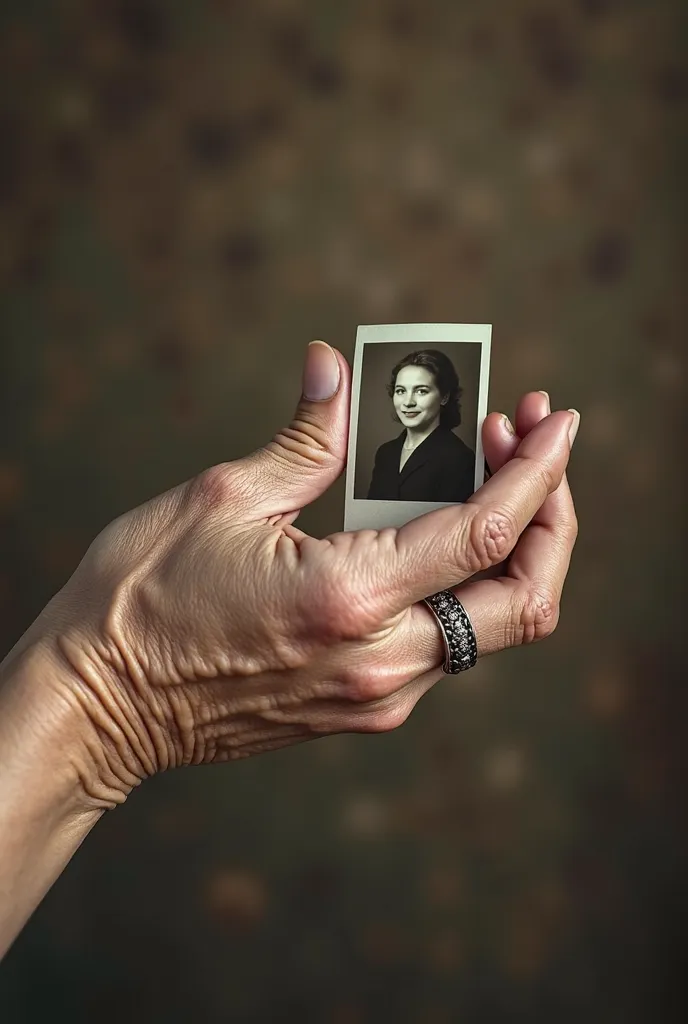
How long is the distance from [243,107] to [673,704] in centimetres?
130

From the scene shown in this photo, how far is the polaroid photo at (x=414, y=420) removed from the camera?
3.09 ft

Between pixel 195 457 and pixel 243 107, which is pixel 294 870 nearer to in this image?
pixel 195 457

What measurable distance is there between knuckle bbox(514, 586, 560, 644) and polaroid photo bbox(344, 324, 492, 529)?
0.12m

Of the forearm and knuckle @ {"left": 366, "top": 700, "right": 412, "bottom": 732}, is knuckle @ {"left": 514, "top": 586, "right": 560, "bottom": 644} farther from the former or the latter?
the forearm

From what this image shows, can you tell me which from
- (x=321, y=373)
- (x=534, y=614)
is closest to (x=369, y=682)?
(x=534, y=614)

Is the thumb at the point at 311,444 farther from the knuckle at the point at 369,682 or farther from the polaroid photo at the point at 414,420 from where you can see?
the knuckle at the point at 369,682

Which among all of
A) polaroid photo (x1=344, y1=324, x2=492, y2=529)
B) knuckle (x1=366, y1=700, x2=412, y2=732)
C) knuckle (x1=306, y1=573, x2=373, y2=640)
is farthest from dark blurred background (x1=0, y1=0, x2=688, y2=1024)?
knuckle (x1=306, y1=573, x2=373, y2=640)

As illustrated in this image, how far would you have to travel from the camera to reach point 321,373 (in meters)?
0.92

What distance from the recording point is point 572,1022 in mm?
1744

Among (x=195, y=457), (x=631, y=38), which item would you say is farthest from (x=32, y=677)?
(x=631, y=38)

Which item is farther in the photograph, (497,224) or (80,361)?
(80,361)

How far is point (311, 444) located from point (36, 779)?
1.23 ft

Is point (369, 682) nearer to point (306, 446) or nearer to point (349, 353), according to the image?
point (306, 446)

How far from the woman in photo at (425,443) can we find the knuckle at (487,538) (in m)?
0.13
